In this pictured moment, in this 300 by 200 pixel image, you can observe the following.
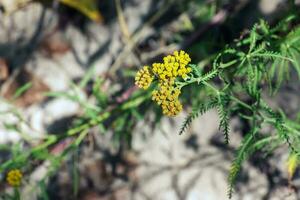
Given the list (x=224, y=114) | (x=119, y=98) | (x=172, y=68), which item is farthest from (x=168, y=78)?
(x=119, y=98)

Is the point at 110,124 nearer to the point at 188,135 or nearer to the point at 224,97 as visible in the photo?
the point at 188,135

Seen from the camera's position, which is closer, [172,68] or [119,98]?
[172,68]

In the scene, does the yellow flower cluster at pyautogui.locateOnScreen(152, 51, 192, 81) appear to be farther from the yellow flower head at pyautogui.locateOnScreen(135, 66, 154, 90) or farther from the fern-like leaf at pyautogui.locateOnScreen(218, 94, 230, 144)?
the fern-like leaf at pyautogui.locateOnScreen(218, 94, 230, 144)

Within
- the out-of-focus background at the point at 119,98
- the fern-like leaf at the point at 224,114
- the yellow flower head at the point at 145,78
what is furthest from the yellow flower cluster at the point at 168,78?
the out-of-focus background at the point at 119,98

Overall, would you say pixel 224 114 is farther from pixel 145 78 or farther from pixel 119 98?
pixel 119 98

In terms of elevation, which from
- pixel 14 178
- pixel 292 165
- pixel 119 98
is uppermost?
pixel 119 98

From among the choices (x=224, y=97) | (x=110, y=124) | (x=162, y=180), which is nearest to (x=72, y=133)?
(x=110, y=124)
